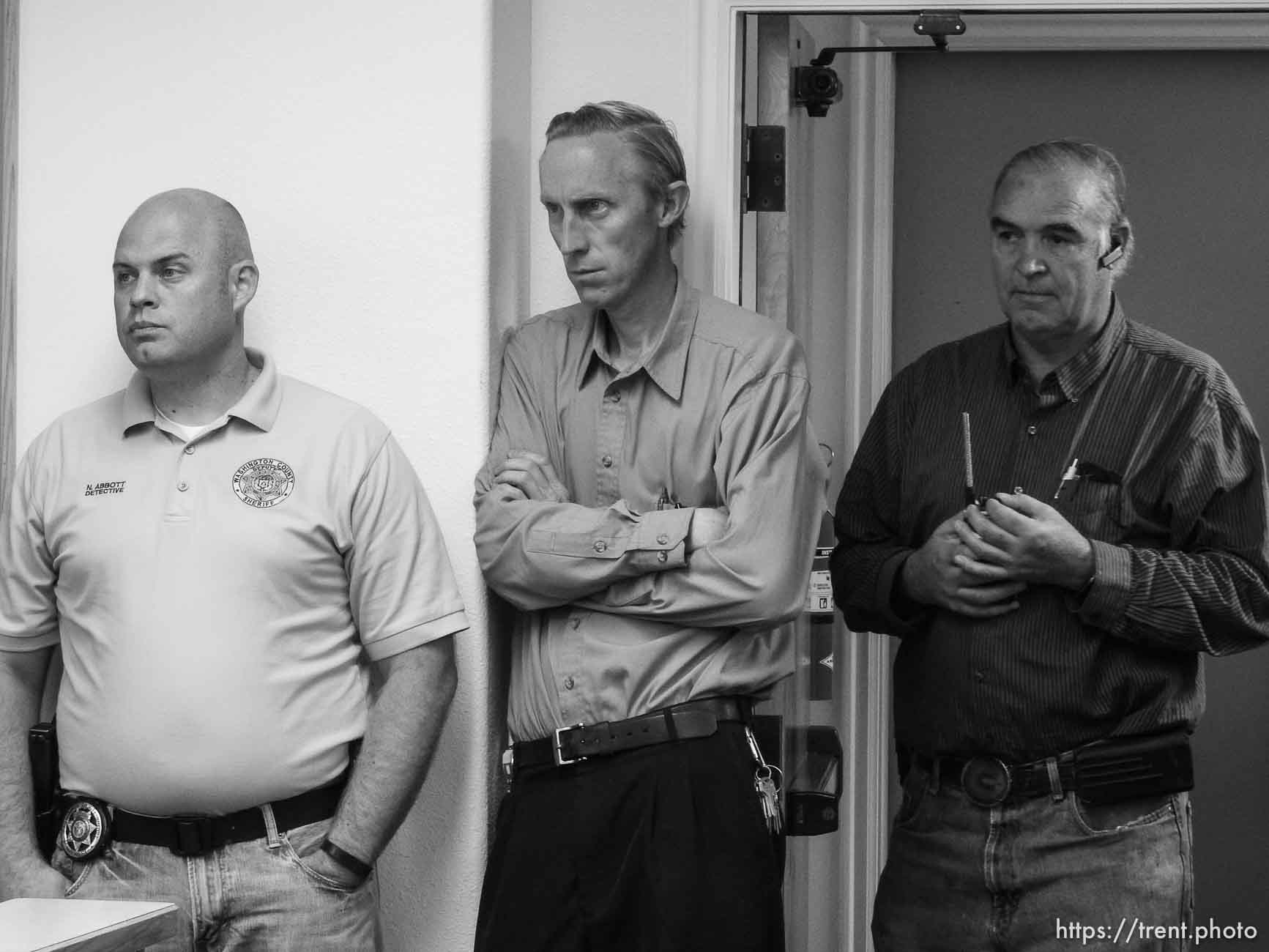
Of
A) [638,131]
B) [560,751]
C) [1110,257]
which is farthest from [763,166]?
[560,751]

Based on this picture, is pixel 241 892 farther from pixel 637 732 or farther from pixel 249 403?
pixel 249 403

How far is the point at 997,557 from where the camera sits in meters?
2.47

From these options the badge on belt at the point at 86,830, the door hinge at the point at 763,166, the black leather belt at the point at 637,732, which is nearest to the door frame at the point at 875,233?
the door hinge at the point at 763,166

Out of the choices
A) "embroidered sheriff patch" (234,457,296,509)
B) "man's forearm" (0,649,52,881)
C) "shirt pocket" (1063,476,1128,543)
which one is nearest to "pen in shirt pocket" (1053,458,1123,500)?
"shirt pocket" (1063,476,1128,543)

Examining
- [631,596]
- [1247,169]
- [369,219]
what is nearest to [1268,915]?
[1247,169]

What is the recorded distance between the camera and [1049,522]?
2.44 meters

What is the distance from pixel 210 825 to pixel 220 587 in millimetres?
362

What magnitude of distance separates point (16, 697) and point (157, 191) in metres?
0.91

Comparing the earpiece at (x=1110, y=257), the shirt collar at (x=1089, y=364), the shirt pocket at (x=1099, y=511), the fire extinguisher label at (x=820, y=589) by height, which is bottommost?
the fire extinguisher label at (x=820, y=589)

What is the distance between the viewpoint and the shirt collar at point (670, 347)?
2600 mm

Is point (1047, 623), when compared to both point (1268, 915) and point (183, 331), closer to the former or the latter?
point (183, 331)

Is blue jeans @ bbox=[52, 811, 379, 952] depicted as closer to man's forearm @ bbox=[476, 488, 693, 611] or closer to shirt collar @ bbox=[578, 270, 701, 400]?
man's forearm @ bbox=[476, 488, 693, 611]

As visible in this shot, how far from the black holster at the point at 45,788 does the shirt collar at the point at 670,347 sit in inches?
40.9

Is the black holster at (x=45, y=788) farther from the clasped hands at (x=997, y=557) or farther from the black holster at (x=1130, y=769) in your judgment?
the black holster at (x=1130, y=769)
